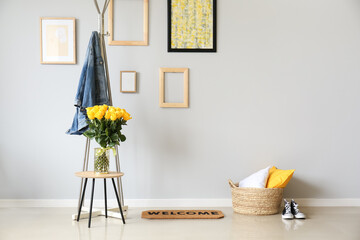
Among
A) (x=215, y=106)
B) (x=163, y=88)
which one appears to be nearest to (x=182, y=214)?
(x=215, y=106)

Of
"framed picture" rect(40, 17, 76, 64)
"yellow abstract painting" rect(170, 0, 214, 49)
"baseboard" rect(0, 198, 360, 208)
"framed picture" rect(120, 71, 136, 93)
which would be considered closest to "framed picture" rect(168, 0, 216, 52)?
"yellow abstract painting" rect(170, 0, 214, 49)

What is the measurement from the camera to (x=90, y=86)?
337cm

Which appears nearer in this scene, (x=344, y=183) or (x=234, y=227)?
(x=234, y=227)

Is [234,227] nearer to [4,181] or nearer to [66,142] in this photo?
[66,142]

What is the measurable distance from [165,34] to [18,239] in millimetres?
2182

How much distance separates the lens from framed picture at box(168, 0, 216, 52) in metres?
3.78

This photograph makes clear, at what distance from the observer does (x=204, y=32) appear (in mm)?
3789

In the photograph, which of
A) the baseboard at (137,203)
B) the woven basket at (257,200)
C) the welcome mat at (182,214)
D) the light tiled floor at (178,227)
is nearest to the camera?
the light tiled floor at (178,227)

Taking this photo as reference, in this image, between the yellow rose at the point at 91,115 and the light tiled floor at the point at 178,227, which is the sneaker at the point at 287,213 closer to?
the light tiled floor at the point at 178,227

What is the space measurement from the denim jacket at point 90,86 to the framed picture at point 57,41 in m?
0.37

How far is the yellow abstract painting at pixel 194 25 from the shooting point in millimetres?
3783

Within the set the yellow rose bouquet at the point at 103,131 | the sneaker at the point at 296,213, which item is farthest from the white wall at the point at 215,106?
the yellow rose bouquet at the point at 103,131

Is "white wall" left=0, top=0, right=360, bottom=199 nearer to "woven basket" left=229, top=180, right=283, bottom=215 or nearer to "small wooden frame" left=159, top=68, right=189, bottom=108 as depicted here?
"small wooden frame" left=159, top=68, right=189, bottom=108

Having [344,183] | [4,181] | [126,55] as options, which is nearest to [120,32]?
[126,55]
